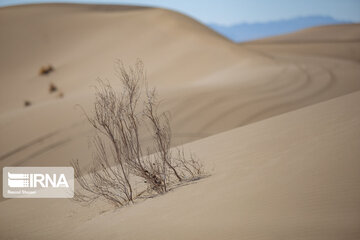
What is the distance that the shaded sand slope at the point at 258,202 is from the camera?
317 centimetres

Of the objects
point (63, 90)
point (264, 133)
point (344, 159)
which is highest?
point (63, 90)

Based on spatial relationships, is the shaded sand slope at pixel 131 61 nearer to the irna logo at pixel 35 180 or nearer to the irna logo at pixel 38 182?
the irna logo at pixel 38 182

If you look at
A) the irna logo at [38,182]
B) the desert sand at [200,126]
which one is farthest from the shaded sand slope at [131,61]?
the irna logo at [38,182]

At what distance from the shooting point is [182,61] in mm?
22500

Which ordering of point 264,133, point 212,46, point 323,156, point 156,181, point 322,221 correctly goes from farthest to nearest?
point 212,46
point 264,133
point 156,181
point 323,156
point 322,221

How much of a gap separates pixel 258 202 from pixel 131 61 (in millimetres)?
21086

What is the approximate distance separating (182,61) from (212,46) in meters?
2.40

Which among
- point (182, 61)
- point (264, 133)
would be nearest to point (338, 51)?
point (182, 61)

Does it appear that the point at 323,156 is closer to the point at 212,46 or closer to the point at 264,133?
the point at 264,133

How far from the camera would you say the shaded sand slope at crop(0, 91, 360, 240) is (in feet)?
10.4

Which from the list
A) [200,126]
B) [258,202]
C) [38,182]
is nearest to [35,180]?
[38,182]

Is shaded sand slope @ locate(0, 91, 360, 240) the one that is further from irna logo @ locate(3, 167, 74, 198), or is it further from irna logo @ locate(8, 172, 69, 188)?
irna logo @ locate(8, 172, 69, 188)

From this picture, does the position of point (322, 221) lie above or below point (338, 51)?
below

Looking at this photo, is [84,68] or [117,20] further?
[117,20]
